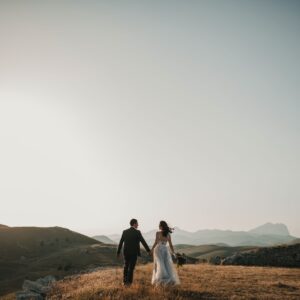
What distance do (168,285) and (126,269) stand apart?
2144 mm

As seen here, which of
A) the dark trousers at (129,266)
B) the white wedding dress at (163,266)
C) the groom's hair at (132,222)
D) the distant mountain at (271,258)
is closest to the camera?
the white wedding dress at (163,266)

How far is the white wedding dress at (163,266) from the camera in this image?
46.3 ft

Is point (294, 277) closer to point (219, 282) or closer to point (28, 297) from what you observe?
point (219, 282)

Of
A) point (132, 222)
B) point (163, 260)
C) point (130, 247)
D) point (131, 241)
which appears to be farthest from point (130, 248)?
point (163, 260)

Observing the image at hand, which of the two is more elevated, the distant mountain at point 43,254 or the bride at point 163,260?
the distant mountain at point 43,254

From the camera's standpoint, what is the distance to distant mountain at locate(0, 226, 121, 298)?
4800 centimetres

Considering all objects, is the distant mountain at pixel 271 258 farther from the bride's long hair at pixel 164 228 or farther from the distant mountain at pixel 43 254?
the bride's long hair at pixel 164 228

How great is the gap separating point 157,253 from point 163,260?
1.36 feet

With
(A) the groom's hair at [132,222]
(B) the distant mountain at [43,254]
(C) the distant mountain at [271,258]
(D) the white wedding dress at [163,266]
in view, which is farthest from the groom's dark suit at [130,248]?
(B) the distant mountain at [43,254]

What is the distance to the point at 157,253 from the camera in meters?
14.5

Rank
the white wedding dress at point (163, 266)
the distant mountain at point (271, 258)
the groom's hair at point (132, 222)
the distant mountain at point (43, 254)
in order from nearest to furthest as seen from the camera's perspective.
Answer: the white wedding dress at point (163, 266) < the groom's hair at point (132, 222) < the distant mountain at point (271, 258) < the distant mountain at point (43, 254)

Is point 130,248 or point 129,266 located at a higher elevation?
point 130,248

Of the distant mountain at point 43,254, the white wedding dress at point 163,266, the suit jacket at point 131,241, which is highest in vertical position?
the distant mountain at point 43,254

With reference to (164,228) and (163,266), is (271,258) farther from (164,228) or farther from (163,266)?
(164,228)
